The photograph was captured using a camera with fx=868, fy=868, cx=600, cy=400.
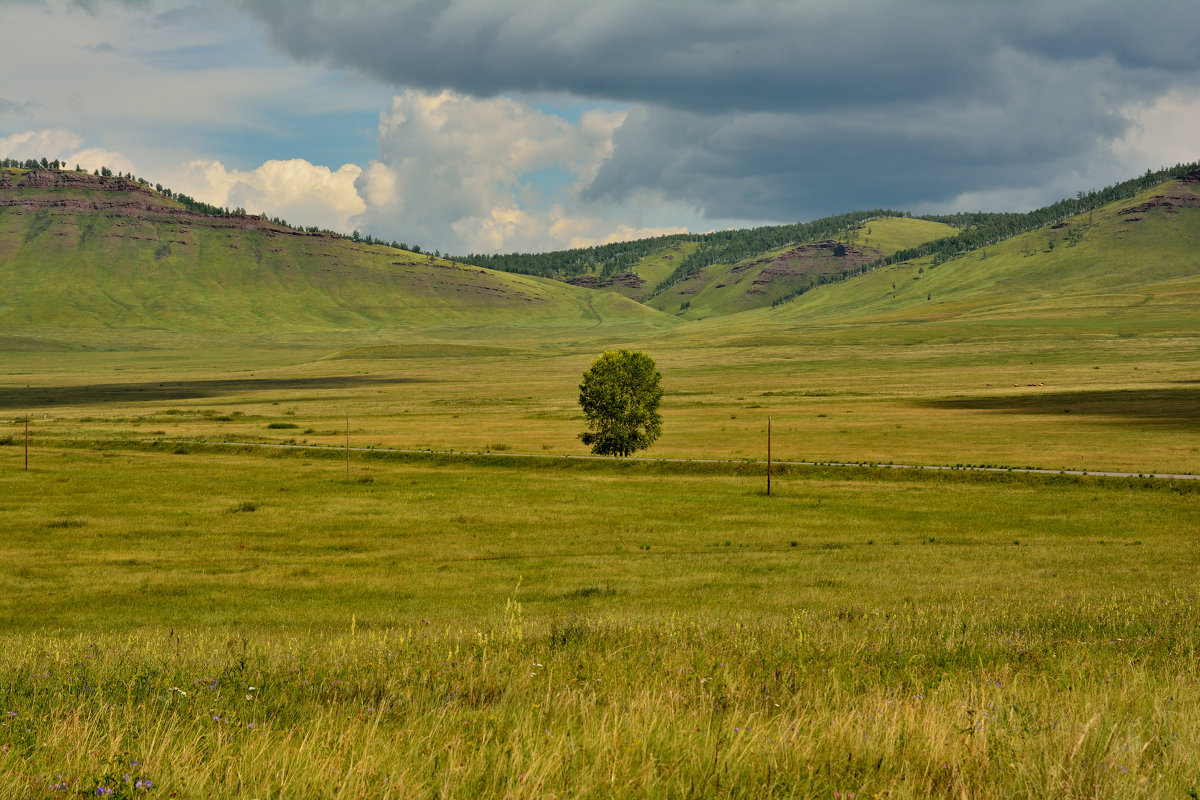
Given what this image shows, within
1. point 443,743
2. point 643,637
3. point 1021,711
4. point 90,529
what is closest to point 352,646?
point 643,637

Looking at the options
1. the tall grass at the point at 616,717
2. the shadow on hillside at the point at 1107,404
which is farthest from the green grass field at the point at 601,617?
the shadow on hillside at the point at 1107,404

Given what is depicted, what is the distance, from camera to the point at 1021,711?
708 centimetres

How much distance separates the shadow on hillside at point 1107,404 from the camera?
363ft

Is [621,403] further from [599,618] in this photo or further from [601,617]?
[599,618]

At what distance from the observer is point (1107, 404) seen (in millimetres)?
127062

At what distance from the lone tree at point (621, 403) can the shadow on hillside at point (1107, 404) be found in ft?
201

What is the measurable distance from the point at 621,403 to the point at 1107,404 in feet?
266

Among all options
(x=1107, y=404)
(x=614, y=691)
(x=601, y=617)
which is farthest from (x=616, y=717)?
(x=1107, y=404)

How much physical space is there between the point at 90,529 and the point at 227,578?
58.5 feet

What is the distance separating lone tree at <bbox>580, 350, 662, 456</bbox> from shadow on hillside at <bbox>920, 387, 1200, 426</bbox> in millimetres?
61338

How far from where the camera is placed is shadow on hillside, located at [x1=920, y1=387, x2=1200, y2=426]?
110750mm

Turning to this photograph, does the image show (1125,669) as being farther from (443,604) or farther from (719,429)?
(719,429)

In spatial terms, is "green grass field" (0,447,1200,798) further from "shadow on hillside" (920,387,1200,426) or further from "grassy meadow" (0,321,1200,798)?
"shadow on hillside" (920,387,1200,426)

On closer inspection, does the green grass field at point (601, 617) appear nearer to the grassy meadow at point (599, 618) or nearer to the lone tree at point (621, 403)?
the grassy meadow at point (599, 618)
